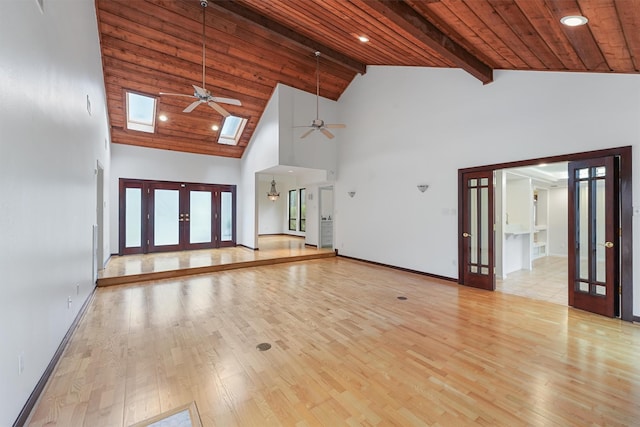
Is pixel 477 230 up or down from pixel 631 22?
down

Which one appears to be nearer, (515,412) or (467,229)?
(515,412)

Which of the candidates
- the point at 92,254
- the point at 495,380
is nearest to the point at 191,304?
the point at 92,254

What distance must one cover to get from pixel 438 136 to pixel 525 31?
2.68 m

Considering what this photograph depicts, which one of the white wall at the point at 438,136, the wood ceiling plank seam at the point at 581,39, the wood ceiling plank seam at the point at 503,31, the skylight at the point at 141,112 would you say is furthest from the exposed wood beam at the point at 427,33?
the skylight at the point at 141,112

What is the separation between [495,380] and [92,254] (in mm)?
5628

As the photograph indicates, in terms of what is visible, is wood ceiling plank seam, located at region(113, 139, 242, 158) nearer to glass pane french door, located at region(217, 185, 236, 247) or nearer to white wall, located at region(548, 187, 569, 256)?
glass pane french door, located at region(217, 185, 236, 247)

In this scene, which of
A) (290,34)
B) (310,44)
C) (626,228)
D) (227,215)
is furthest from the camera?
(227,215)

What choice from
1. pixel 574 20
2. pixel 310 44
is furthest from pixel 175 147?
pixel 574 20

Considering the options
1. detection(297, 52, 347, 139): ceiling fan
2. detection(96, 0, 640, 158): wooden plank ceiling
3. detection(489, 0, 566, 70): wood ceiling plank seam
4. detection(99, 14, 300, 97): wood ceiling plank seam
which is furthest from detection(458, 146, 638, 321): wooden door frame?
detection(99, 14, 300, 97): wood ceiling plank seam

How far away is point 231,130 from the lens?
28.9 ft

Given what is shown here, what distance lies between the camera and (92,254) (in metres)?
4.59

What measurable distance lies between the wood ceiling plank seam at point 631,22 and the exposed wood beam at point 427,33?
5.85 feet

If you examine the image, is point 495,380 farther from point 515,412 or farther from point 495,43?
point 495,43

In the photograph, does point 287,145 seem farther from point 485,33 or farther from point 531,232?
point 531,232
